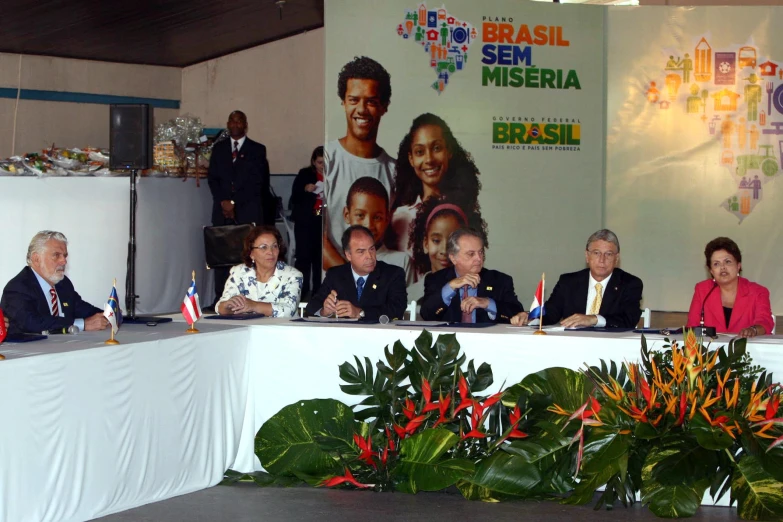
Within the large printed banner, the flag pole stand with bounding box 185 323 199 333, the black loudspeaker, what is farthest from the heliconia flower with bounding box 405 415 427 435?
the large printed banner

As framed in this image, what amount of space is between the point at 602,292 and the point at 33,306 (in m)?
2.79

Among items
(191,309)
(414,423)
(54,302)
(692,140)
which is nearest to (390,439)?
(414,423)

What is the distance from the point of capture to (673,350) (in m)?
4.50

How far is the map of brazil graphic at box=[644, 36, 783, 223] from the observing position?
9086mm

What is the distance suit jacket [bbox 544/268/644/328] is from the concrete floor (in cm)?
133

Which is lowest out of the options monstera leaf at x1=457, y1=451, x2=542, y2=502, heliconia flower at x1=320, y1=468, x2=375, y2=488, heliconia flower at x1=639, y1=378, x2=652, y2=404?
heliconia flower at x1=320, y1=468, x2=375, y2=488

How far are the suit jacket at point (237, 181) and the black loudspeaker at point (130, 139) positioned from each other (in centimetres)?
217

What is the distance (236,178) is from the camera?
10.1 m

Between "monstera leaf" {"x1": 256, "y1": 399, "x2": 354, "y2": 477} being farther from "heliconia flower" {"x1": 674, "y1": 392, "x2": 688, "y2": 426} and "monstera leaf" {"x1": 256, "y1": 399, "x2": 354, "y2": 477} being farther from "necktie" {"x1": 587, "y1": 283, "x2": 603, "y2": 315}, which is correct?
"necktie" {"x1": 587, "y1": 283, "x2": 603, "y2": 315}

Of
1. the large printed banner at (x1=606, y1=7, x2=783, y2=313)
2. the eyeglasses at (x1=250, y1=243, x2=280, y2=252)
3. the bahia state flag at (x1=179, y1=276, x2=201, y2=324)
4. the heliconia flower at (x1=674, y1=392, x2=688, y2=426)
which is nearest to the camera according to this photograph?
the heliconia flower at (x1=674, y1=392, x2=688, y2=426)

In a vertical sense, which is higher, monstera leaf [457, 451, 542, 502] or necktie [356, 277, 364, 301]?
necktie [356, 277, 364, 301]

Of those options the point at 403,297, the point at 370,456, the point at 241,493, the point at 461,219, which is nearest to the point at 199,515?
the point at 241,493

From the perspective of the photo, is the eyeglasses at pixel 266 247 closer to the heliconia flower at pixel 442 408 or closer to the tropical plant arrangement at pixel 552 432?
the tropical plant arrangement at pixel 552 432

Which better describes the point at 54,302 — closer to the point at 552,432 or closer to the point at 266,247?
the point at 266,247
